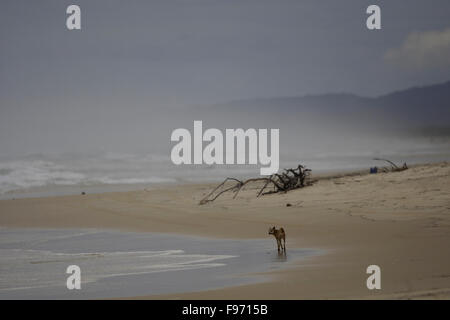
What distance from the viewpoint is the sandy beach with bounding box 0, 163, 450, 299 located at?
217 inches

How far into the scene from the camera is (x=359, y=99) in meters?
91.6

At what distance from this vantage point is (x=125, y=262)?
7.32m

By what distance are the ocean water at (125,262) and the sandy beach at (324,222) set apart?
374mm

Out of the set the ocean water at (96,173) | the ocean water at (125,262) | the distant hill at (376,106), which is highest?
the distant hill at (376,106)

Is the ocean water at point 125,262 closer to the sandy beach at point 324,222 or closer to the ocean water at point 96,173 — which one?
the sandy beach at point 324,222

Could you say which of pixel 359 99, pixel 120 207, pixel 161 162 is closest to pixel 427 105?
pixel 359 99

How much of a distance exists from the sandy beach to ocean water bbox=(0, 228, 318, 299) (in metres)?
0.37

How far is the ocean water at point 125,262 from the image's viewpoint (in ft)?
19.5

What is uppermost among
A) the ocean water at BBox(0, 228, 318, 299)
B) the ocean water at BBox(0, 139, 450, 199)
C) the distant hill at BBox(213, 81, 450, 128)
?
the distant hill at BBox(213, 81, 450, 128)

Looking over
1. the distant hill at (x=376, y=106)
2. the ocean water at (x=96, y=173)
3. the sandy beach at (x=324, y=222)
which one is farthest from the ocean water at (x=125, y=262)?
the distant hill at (x=376, y=106)

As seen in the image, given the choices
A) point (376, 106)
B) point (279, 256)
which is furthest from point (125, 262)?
point (376, 106)

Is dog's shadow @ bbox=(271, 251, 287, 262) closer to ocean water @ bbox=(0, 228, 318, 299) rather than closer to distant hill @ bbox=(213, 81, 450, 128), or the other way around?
ocean water @ bbox=(0, 228, 318, 299)

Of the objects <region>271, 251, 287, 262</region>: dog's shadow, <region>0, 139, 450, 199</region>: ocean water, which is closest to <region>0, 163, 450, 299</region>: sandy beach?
<region>271, 251, 287, 262</region>: dog's shadow

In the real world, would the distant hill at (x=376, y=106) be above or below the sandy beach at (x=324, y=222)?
above
